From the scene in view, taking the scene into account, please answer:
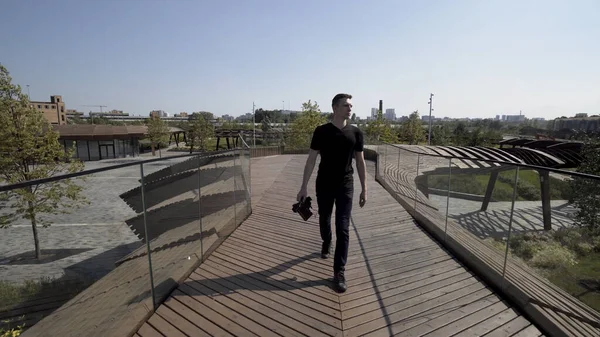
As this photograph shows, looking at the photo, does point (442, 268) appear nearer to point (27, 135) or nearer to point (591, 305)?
point (591, 305)

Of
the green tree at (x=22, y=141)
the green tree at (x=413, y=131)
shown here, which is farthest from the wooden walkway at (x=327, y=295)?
the green tree at (x=413, y=131)

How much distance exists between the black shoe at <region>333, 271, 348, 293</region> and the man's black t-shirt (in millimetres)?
1002

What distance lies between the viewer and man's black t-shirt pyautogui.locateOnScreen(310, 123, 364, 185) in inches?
124

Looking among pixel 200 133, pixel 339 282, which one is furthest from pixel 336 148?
pixel 200 133

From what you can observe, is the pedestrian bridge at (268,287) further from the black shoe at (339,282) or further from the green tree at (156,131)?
the green tree at (156,131)

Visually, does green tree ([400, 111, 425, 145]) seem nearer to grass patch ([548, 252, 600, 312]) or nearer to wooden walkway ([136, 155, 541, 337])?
wooden walkway ([136, 155, 541, 337])

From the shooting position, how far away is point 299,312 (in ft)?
9.21

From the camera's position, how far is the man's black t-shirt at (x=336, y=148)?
3.14 meters

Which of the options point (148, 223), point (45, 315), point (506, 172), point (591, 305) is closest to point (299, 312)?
point (148, 223)

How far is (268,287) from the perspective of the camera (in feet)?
10.6

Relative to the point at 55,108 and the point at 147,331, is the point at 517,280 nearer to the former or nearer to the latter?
the point at 147,331

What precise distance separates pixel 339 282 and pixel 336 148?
4.68 ft

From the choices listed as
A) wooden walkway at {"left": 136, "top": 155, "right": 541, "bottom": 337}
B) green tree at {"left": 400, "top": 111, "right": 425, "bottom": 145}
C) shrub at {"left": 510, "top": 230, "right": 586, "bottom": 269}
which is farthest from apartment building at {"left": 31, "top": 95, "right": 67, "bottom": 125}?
shrub at {"left": 510, "top": 230, "right": 586, "bottom": 269}

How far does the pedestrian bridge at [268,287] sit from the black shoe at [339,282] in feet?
0.24
